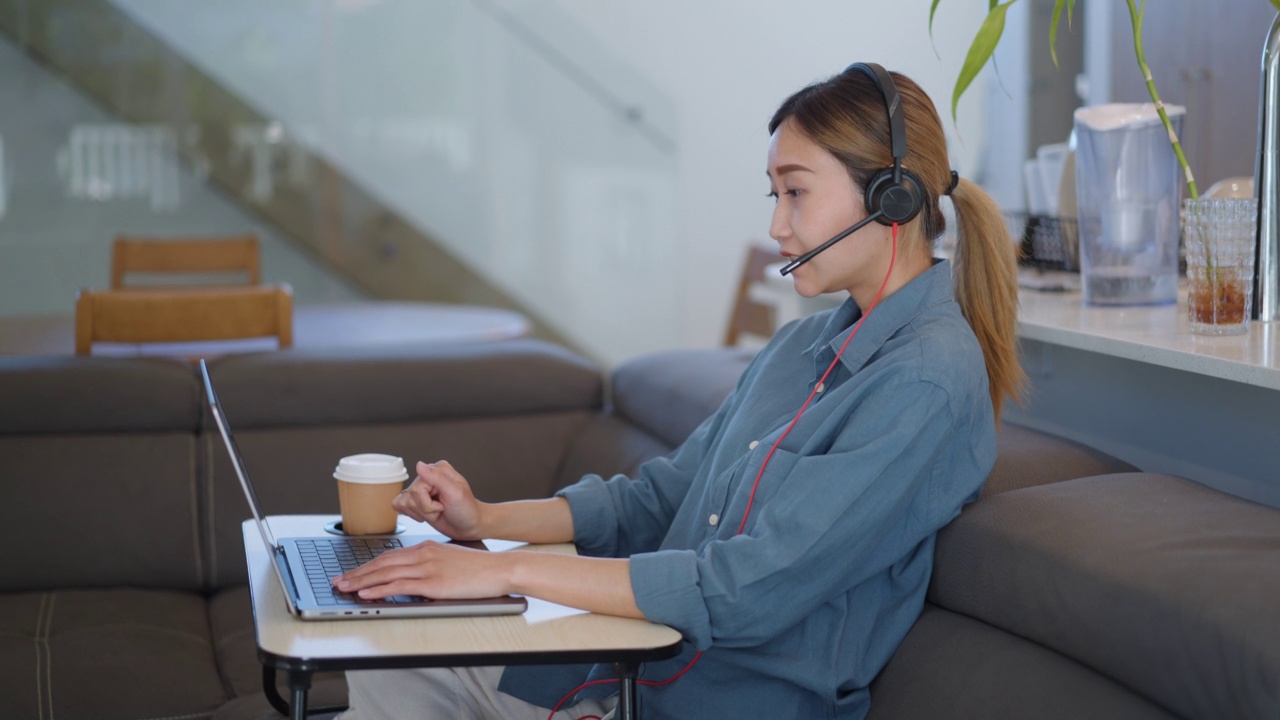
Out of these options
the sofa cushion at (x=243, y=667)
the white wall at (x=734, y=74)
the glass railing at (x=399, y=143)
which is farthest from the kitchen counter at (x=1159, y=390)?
the white wall at (x=734, y=74)

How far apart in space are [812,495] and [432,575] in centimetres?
36

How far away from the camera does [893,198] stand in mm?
1282

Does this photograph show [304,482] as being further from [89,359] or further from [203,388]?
[89,359]

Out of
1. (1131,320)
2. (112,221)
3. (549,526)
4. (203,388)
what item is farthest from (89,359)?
(112,221)

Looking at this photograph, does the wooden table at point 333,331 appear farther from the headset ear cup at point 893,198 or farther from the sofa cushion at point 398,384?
the headset ear cup at point 893,198

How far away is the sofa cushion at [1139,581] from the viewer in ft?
3.01

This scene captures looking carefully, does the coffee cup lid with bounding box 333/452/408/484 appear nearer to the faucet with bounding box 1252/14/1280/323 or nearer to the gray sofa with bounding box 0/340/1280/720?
the gray sofa with bounding box 0/340/1280/720

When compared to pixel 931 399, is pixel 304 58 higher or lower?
higher

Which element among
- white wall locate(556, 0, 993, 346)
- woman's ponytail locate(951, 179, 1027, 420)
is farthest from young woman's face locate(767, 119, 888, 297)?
white wall locate(556, 0, 993, 346)

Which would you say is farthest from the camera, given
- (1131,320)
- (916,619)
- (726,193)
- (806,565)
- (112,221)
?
(726,193)

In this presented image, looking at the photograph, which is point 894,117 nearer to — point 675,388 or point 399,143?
point 675,388

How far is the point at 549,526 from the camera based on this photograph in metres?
1.48

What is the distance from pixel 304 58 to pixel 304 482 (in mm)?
2836

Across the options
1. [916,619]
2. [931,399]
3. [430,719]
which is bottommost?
[430,719]
